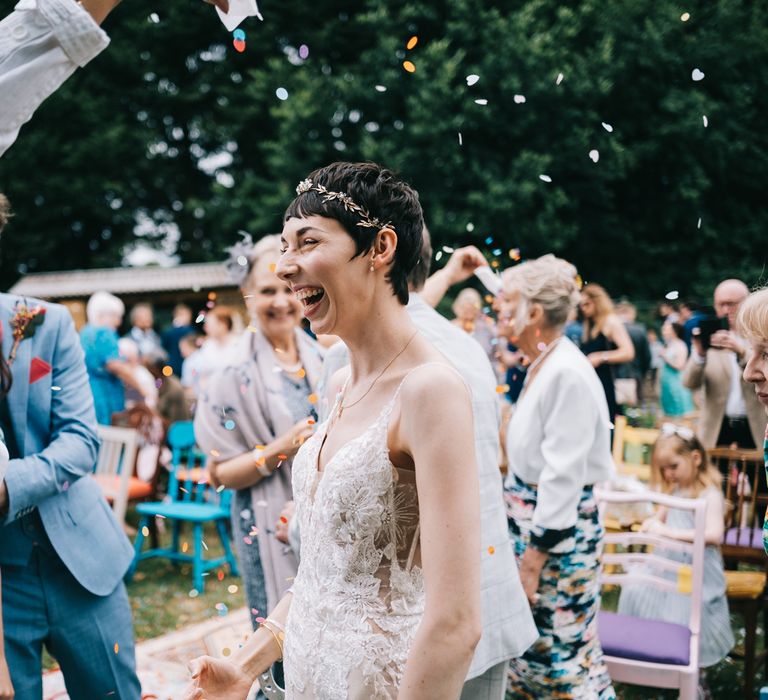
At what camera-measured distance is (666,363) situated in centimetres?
913

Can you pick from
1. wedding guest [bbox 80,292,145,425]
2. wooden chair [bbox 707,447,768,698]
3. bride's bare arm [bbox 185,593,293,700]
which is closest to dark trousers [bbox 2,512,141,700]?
bride's bare arm [bbox 185,593,293,700]

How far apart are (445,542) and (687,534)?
2951 mm

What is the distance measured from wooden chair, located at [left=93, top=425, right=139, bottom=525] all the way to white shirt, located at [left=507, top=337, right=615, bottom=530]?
337cm

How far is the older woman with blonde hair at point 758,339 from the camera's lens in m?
1.65

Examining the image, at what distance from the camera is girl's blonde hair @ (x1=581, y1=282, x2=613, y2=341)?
6602 millimetres

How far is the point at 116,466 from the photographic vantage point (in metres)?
5.78

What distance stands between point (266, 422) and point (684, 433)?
2468 mm

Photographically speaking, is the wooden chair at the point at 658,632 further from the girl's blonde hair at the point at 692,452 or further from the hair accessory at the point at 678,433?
the hair accessory at the point at 678,433

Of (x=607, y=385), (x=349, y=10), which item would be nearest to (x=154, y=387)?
(x=607, y=385)

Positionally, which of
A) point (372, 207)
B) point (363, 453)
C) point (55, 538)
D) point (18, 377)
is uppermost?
point (372, 207)

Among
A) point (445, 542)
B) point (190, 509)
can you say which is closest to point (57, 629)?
point (445, 542)

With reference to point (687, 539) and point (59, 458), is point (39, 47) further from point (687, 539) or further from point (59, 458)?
point (687, 539)

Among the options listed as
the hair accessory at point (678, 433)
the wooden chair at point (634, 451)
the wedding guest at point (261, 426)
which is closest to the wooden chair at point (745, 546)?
the hair accessory at point (678, 433)

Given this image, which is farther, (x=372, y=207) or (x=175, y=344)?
(x=175, y=344)
